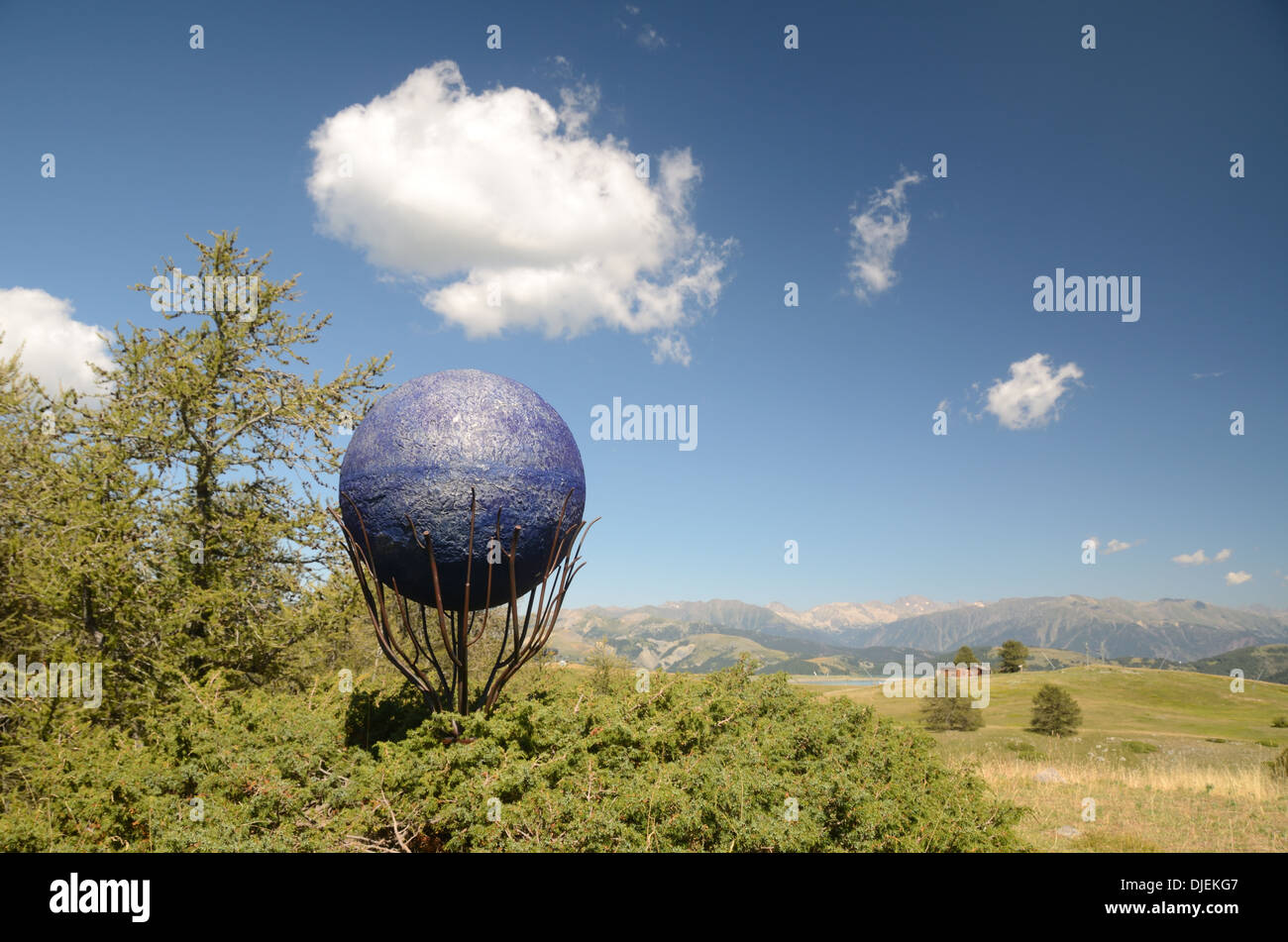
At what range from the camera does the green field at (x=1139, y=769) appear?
11570 mm

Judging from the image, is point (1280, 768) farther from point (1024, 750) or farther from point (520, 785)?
point (520, 785)

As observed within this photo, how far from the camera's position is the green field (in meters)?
11.6

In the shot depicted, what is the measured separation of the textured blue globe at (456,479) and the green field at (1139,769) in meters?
6.82

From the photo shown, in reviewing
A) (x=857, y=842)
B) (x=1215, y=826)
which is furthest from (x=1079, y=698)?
(x=857, y=842)

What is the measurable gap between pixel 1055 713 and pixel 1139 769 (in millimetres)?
21293

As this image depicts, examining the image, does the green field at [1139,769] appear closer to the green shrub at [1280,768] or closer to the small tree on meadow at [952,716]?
the green shrub at [1280,768]

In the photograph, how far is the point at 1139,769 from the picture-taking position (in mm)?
22109

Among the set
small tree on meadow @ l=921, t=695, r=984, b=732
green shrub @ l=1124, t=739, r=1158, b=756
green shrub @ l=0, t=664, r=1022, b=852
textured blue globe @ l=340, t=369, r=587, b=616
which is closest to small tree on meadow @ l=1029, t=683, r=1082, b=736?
small tree on meadow @ l=921, t=695, r=984, b=732

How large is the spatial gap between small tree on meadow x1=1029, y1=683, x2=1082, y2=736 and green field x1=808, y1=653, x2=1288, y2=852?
4.00 ft

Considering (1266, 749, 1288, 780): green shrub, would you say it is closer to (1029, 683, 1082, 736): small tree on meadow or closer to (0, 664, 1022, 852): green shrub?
(0, 664, 1022, 852): green shrub

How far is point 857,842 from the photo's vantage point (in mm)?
5406

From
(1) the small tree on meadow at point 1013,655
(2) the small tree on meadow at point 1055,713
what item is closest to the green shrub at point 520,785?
(2) the small tree on meadow at point 1055,713

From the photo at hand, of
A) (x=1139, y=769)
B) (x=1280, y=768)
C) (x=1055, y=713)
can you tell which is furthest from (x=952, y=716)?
(x=1280, y=768)
